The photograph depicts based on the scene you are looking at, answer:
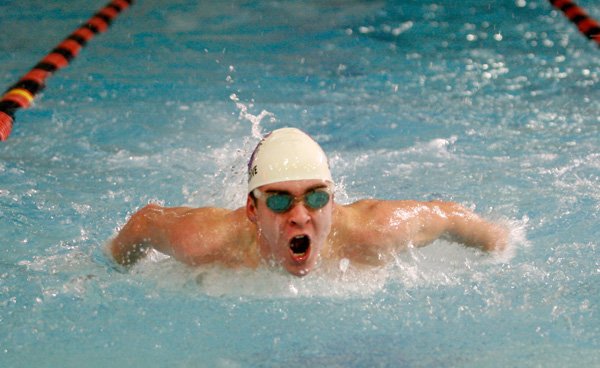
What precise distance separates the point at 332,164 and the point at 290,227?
1.86m

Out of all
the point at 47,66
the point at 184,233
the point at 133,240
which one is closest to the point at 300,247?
the point at 184,233

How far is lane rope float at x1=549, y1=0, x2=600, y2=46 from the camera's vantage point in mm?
6262

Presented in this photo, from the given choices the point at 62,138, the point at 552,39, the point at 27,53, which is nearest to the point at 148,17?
the point at 27,53

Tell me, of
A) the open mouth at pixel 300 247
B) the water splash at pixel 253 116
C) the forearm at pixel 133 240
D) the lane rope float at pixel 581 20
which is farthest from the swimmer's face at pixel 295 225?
the lane rope float at pixel 581 20

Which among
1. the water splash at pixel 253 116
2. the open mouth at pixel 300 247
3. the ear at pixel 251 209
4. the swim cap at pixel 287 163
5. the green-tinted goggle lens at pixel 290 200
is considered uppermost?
the swim cap at pixel 287 163

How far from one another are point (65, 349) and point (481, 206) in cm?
203

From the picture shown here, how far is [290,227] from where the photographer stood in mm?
2928

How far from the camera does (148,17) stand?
7.81 metres

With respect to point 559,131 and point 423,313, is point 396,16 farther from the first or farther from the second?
point 423,313

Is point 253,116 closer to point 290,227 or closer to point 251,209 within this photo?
point 251,209

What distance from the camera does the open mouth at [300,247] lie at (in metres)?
3.00

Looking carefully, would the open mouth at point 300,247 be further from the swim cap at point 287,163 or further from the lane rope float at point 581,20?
the lane rope float at point 581,20

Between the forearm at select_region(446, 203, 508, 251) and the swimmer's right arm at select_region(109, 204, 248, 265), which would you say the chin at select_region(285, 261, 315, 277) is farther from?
the forearm at select_region(446, 203, 508, 251)

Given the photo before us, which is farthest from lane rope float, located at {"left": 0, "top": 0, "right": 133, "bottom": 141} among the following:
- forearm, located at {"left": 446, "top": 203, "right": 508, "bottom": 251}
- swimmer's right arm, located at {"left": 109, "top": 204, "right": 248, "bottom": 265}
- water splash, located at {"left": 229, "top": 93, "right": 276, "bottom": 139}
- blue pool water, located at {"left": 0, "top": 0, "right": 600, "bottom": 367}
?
forearm, located at {"left": 446, "top": 203, "right": 508, "bottom": 251}
